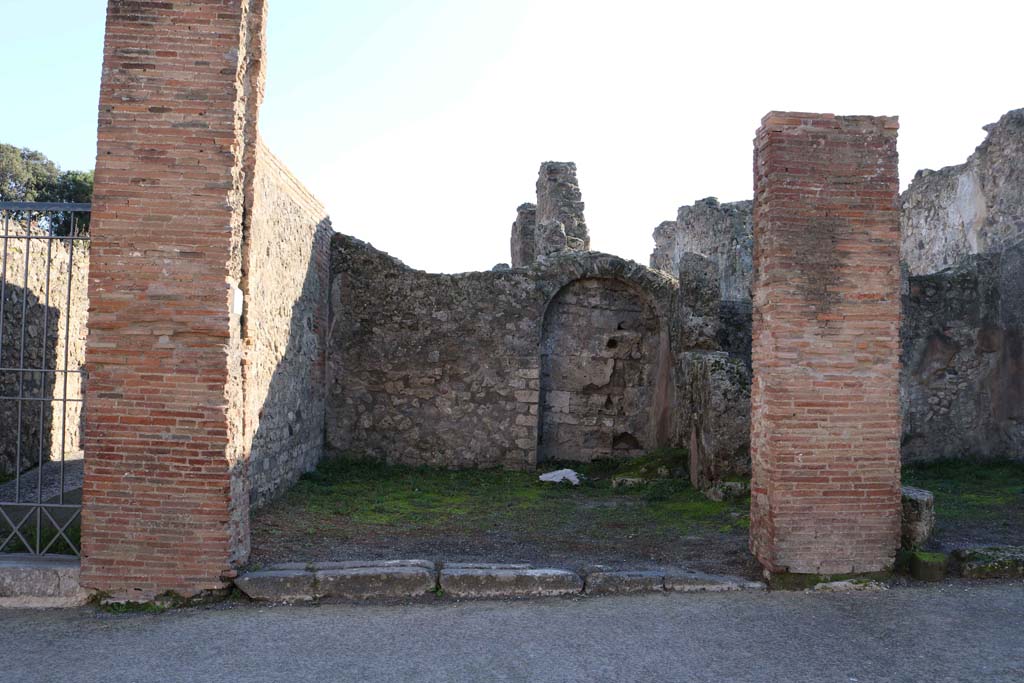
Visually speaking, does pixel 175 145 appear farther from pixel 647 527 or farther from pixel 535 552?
pixel 647 527

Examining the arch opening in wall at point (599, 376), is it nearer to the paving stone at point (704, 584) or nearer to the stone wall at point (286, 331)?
the stone wall at point (286, 331)

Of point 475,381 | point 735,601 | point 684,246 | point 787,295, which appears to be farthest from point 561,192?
point 735,601

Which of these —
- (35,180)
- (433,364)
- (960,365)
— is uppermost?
(35,180)

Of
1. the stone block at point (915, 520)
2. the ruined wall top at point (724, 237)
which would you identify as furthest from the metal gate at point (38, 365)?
the ruined wall top at point (724, 237)

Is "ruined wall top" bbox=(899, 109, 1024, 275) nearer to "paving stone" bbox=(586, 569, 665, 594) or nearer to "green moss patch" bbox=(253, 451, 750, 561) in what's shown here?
"green moss patch" bbox=(253, 451, 750, 561)

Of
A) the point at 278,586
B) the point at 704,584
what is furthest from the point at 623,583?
the point at 278,586

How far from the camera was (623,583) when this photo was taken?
5.86m

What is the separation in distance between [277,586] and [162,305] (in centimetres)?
212

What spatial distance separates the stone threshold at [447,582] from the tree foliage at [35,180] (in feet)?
83.2

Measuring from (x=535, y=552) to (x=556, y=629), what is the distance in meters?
1.75

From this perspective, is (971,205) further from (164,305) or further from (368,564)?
(164,305)

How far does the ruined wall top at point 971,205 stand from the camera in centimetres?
1309

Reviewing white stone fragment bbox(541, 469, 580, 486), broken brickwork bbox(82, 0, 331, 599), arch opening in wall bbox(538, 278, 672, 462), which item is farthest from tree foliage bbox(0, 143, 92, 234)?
broken brickwork bbox(82, 0, 331, 599)

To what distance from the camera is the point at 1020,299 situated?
39.1 feet
